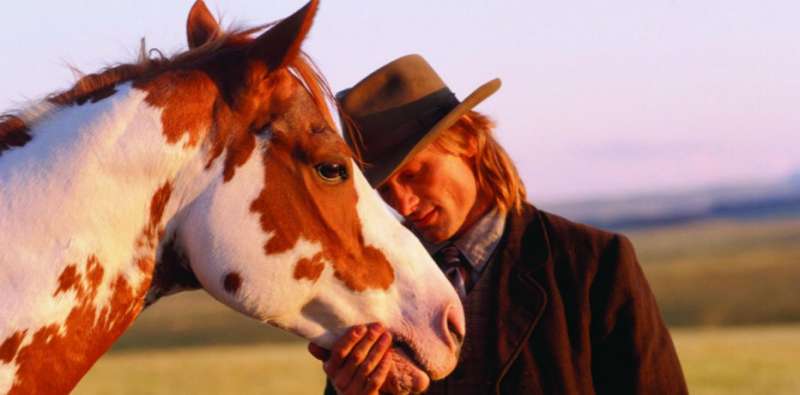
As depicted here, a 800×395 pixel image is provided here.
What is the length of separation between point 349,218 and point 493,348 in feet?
3.52

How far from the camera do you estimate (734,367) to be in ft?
57.7

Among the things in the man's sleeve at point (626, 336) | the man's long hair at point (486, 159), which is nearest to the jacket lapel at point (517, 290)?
the man's long hair at point (486, 159)

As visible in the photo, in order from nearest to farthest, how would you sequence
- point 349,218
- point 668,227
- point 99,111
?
point 99,111, point 349,218, point 668,227

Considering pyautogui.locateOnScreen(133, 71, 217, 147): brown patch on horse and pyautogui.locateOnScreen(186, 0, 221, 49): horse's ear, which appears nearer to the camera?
pyautogui.locateOnScreen(133, 71, 217, 147): brown patch on horse

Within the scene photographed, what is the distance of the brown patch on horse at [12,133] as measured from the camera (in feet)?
9.82

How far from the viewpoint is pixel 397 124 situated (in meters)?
4.24

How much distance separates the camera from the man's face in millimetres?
4199

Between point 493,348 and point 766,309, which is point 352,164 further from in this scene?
point 766,309

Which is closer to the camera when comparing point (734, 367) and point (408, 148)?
point (408, 148)

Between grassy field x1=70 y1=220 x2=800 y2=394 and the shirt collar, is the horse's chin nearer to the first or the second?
the shirt collar

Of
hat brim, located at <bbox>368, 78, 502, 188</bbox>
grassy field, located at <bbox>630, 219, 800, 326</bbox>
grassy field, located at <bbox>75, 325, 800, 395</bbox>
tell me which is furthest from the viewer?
grassy field, located at <bbox>630, 219, 800, 326</bbox>

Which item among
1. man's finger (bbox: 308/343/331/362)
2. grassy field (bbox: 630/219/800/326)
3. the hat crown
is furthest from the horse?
grassy field (bbox: 630/219/800/326)

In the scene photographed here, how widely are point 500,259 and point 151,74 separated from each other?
5.33 feet

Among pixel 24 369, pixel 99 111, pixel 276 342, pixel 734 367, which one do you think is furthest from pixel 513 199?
pixel 276 342
